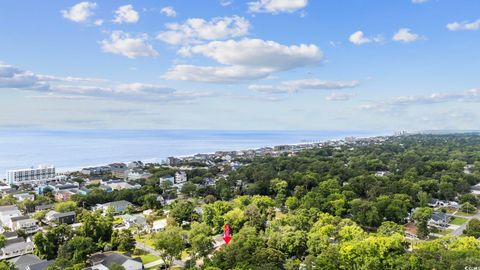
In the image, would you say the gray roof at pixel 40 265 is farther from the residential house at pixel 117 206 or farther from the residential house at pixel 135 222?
the residential house at pixel 117 206

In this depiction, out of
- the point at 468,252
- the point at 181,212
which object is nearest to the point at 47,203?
the point at 181,212

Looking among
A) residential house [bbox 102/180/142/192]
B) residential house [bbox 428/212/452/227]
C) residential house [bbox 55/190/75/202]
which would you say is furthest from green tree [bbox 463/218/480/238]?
residential house [bbox 55/190/75/202]

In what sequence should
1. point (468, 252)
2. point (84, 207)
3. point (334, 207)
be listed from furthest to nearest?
point (84, 207)
point (334, 207)
point (468, 252)

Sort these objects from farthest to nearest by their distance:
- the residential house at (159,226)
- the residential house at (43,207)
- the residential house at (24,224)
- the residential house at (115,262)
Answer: the residential house at (43,207), the residential house at (159,226), the residential house at (24,224), the residential house at (115,262)

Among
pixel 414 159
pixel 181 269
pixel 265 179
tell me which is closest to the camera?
pixel 181 269

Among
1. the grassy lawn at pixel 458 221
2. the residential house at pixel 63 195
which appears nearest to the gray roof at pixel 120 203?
the residential house at pixel 63 195

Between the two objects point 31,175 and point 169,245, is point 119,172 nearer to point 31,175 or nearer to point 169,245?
point 31,175

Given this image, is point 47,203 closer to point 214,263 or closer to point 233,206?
point 233,206
